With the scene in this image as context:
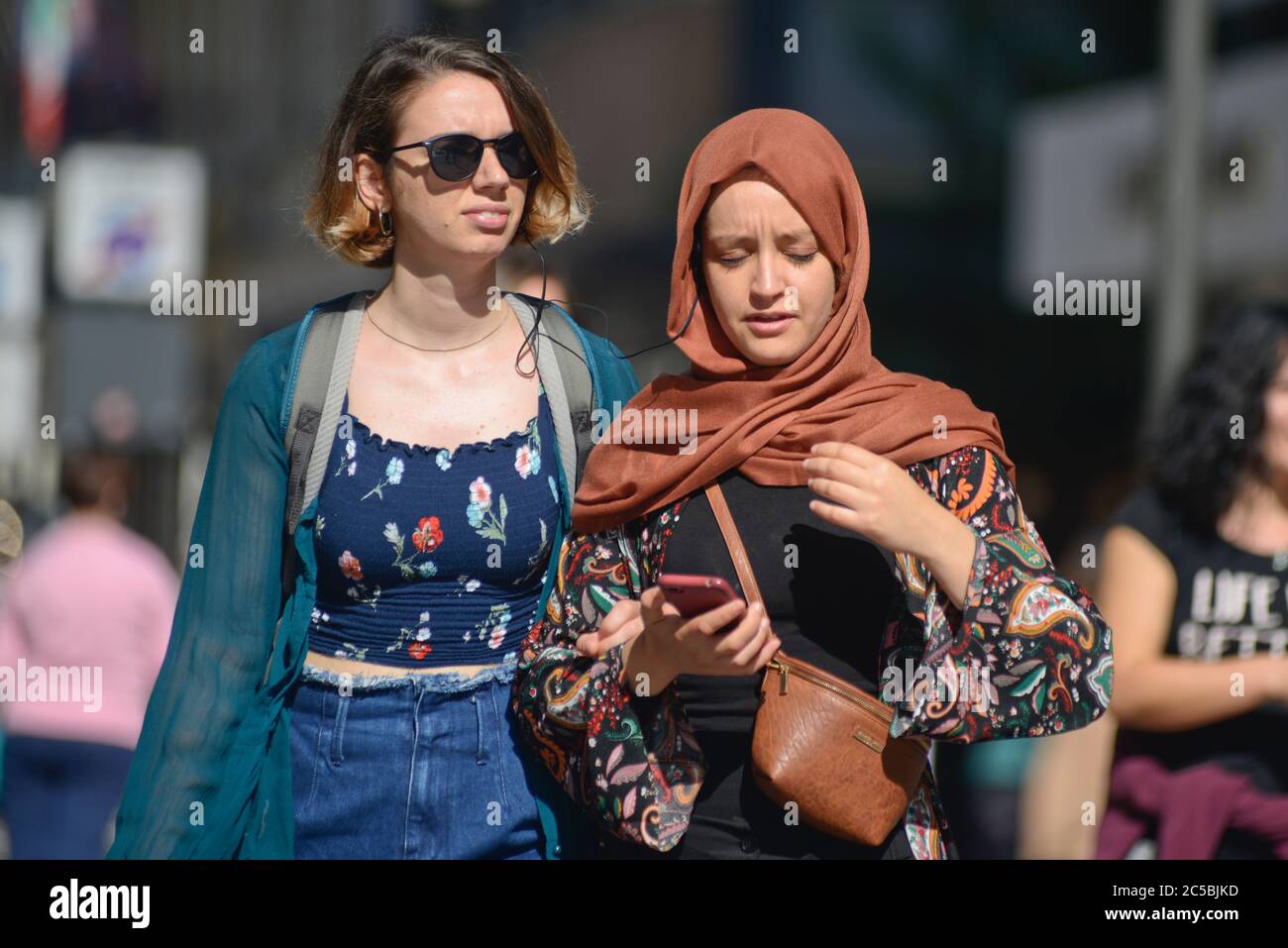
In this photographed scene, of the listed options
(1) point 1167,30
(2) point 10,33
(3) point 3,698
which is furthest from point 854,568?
(2) point 10,33

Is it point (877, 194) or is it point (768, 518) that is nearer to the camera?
point (768, 518)

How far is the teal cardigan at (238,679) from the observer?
2.76 metres

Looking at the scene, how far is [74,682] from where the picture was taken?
20.4ft

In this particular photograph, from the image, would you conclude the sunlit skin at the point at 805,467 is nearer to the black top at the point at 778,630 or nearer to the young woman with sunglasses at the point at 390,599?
the black top at the point at 778,630

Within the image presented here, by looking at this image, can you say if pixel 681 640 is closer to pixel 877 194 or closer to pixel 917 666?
pixel 917 666

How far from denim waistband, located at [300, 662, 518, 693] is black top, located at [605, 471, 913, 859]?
39cm

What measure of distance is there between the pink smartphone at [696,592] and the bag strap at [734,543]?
0.17 metres

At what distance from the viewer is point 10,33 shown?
1548cm

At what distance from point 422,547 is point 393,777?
38cm

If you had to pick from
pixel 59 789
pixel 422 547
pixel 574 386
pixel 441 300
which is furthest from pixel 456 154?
pixel 59 789

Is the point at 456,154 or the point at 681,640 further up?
the point at 456,154

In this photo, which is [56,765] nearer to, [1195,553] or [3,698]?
[3,698]

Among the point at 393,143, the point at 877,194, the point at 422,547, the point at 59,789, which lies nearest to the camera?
the point at 422,547
